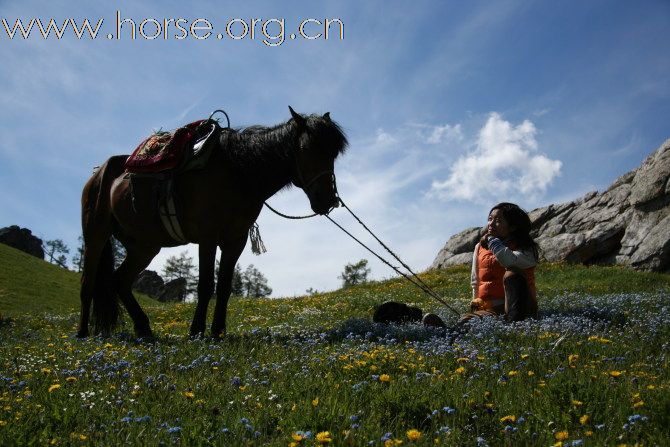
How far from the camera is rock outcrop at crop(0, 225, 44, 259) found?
216 ft

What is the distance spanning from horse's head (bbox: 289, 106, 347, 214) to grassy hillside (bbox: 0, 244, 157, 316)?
21.0 metres

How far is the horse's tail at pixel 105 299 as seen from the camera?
921 centimetres

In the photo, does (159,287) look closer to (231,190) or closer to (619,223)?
(619,223)

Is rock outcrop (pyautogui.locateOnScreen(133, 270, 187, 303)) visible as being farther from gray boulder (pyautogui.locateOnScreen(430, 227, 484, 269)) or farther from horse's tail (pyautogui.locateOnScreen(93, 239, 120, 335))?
horse's tail (pyautogui.locateOnScreen(93, 239, 120, 335))

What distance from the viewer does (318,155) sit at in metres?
7.78

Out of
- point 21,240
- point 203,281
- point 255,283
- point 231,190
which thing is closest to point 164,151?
point 231,190

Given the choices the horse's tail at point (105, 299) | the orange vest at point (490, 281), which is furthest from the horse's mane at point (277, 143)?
the horse's tail at point (105, 299)

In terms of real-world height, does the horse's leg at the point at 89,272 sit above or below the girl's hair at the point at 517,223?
below

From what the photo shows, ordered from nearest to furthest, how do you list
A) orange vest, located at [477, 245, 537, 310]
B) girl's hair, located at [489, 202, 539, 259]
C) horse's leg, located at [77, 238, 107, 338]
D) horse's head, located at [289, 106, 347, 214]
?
1. horse's head, located at [289, 106, 347, 214]
2. girl's hair, located at [489, 202, 539, 259]
3. orange vest, located at [477, 245, 537, 310]
4. horse's leg, located at [77, 238, 107, 338]

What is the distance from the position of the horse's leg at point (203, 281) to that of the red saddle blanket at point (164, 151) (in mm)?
1488

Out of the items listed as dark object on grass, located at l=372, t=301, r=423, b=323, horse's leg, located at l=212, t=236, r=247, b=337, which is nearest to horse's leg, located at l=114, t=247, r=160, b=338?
horse's leg, located at l=212, t=236, r=247, b=337

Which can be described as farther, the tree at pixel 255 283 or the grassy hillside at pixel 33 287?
the tree at pixel 255 283

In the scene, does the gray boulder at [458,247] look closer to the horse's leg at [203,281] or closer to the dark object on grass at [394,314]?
the dark object on grass at [394,314]

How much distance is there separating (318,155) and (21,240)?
7167cm
